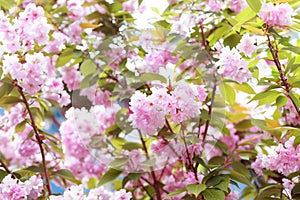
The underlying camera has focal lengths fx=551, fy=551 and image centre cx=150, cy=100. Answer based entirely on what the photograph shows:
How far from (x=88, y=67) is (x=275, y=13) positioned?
390mm

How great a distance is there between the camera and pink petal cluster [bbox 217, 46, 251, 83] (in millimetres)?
984

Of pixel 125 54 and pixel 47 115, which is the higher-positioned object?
pixel 125 54

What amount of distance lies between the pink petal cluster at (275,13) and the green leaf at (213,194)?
0.31 meters

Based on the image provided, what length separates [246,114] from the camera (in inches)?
55.1

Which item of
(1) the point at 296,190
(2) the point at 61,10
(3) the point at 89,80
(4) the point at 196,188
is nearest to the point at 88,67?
(3) the point at 89,80

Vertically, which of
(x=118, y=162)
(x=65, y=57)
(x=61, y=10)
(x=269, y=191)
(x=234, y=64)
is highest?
(x=61, y=10)

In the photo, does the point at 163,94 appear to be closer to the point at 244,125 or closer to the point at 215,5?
the point at 215,5

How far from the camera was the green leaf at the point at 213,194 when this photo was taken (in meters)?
0.93

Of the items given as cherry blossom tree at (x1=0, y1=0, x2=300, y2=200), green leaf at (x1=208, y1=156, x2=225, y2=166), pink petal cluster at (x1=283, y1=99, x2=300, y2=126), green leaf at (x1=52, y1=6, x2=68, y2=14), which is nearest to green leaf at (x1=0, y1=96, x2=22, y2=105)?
cherry blossom tree at (x1=0, y1=0, x2=300, y2=200)

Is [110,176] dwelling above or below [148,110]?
below

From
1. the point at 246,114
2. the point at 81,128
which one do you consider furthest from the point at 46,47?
the point at 246,114

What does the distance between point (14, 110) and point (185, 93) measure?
0.46m

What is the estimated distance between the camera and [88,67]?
112 cm

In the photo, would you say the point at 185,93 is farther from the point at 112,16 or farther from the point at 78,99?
the point at 112,16
